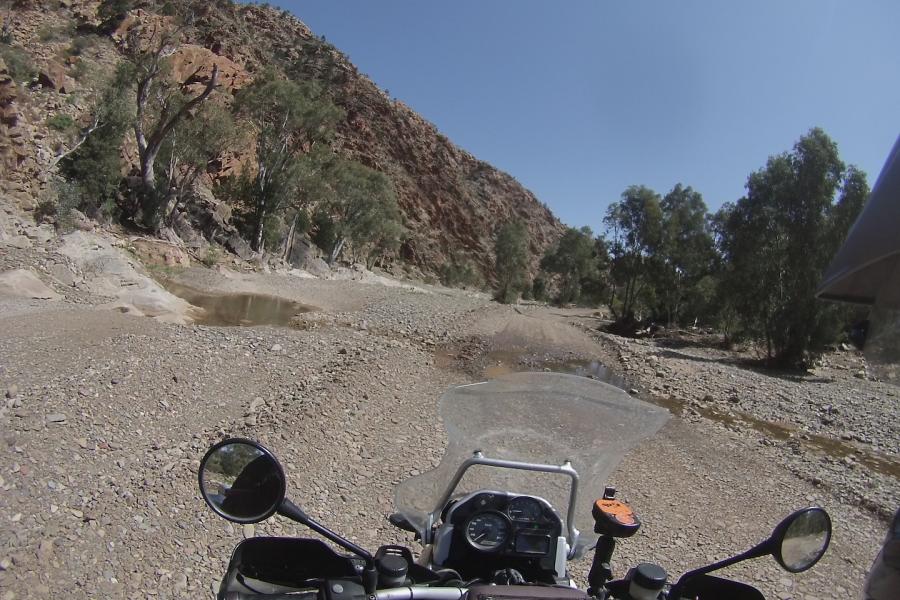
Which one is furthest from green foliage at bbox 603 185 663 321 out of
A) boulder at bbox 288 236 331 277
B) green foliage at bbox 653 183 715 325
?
boulder at bbox 288 236 331 277

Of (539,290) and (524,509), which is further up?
(539,290)

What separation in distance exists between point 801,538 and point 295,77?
3040 inches

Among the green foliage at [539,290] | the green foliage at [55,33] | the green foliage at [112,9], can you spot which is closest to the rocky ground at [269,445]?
the green foliage at [55,33]

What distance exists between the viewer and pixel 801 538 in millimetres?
2301

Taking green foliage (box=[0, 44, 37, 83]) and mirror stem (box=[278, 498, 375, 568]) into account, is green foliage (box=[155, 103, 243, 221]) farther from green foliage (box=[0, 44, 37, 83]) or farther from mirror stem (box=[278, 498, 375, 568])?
mirror stem (box=[278, 498, 375, 568])

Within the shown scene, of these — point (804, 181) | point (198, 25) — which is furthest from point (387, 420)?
point (198, 25)

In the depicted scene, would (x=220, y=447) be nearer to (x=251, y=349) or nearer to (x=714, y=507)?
(x=714, y=507)

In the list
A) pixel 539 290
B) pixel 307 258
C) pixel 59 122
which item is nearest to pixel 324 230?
pixel 307 258

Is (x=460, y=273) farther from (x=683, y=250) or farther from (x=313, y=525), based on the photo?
(x=313, y=525)

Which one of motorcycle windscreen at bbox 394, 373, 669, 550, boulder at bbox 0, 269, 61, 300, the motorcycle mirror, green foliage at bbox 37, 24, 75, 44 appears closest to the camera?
the motorcycle mirror

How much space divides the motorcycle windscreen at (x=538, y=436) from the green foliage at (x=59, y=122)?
25.7 m

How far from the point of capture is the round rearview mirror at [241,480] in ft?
7.40

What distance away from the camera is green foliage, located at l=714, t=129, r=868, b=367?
75.4 feet

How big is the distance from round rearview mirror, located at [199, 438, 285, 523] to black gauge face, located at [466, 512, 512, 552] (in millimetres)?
829
